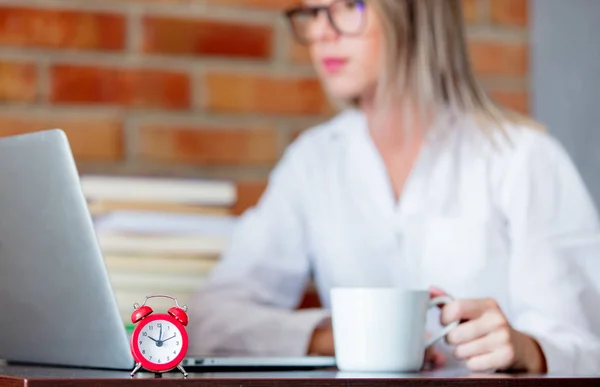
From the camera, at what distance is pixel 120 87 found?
202 centimetres

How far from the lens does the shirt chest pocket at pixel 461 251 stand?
66.1 inches

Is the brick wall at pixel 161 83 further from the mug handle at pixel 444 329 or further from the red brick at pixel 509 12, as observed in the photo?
the mug handle at pixel 444 329

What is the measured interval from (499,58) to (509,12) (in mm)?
100

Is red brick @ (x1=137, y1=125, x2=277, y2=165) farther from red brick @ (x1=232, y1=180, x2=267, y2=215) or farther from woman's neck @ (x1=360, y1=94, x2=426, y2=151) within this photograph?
woman's neck @ (x1=360, y1=94, x2=426, y2=151)

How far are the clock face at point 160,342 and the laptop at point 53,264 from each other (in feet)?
0.10

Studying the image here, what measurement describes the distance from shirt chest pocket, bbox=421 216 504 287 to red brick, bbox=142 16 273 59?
586 mm

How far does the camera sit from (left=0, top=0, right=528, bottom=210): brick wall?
6.51 ft

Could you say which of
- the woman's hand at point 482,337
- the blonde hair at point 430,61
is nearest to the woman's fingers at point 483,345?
the woman's hand at point 482,337

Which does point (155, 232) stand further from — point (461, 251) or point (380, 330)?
point (380, 330)

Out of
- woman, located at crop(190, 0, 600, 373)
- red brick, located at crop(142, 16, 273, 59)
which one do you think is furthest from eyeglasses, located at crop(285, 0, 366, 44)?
red brick, located at crop(142, 16, 273, 59)

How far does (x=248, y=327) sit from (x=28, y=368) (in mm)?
638

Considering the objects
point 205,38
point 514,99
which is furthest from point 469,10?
point 205,38

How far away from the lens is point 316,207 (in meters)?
1.87

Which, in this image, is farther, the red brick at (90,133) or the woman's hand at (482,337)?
the red brick at (90,133)
